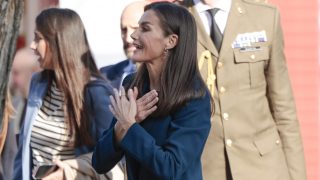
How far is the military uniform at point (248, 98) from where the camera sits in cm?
532

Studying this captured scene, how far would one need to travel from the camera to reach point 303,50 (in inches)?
301

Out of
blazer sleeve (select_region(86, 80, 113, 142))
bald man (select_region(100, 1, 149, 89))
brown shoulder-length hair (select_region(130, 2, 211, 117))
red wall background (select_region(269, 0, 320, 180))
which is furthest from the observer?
red wall background (select_region(269, 0, 320, 180))

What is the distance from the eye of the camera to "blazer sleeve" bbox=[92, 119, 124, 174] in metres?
4.29

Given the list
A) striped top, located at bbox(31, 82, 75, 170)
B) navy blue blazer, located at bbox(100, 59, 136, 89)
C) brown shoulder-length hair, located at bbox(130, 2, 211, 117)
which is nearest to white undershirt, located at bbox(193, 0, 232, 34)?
navy blue blazer, located at bbox(100, 59, 136, 89)

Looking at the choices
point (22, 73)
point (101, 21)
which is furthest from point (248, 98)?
point (22, 73)

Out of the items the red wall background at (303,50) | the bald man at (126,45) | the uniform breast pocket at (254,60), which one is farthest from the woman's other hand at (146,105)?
the red wall background at (303,50)

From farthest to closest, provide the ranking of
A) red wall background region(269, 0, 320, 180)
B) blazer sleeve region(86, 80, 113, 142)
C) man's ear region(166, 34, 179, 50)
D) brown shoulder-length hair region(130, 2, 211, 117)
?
1. red wall background region(269, 0, 320, 180)
2. blazer sleeve region(86, 80, 113, 142)
3. man's ear region(166, 34, 179, 50)
4. brown shoulder-length hair region(130, 2, 211, 117)

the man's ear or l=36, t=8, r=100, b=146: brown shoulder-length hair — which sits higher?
the man's ear

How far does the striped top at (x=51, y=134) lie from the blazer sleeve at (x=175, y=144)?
1.19 metres

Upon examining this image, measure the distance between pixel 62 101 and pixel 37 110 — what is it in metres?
0.14

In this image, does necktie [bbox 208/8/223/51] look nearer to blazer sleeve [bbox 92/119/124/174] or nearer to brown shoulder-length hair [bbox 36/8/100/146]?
brown shoulder-length hair [bbox 36/8/100/146]

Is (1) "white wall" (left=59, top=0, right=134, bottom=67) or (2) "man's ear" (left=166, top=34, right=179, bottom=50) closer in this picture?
(2) "man's ear" (left=166, top=34, right=179, bottom=50)

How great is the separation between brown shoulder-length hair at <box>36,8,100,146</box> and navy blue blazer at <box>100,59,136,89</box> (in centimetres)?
46

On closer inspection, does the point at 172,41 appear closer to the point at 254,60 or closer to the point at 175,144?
the point at 175,144
